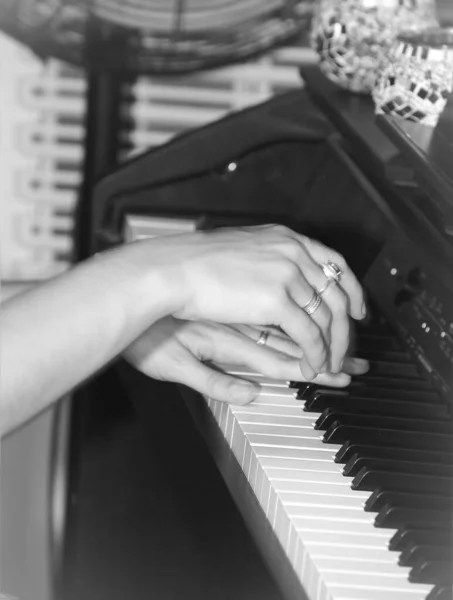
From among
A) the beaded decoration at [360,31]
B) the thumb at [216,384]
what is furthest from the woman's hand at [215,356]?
the beaded decoration at [360,31]

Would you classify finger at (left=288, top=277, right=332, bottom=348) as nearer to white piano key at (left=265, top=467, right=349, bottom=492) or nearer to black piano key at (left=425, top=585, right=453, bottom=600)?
white piano key at (left=265, top=467, right=349, bottom=492)

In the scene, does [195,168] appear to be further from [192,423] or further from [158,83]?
[158,83]

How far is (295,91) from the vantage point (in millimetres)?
1635

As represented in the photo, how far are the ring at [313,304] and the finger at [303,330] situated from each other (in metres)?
0.01

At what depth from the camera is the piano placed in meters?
0.83

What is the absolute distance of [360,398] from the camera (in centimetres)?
108

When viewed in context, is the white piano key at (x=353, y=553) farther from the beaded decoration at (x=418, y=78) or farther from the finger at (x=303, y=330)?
the beaded decoration at (x=418, y=78)

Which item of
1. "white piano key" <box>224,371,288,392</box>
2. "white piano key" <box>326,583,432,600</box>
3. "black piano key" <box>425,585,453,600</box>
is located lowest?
"white piano key" <box>224,371,288,392</box>

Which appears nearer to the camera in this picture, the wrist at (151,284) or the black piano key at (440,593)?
the black piano key at (440,593)

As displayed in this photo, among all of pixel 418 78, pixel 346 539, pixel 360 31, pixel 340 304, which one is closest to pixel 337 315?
pixel 340 304

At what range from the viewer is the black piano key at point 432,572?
783mm

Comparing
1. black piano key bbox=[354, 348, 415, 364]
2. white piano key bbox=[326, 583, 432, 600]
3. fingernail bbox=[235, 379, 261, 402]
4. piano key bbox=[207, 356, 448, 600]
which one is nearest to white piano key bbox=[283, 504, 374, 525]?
piano key bbox=[207, 356, 448, 600]

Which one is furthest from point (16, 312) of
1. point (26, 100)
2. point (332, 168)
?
point (26, 100)

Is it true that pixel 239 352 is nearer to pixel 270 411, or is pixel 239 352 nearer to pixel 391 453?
pixel 270 411
